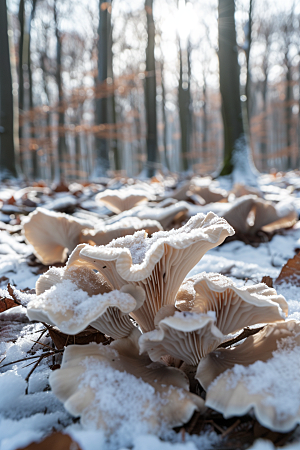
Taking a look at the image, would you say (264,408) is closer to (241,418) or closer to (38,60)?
(241,418)

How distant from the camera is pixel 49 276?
3.34 feet

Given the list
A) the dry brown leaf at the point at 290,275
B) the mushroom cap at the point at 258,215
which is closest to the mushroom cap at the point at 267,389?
the dry brown leaf at the point at 290,275

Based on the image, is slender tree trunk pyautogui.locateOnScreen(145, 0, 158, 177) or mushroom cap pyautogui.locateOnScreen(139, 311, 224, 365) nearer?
mushroom cap pyautogui.locateOnScreen(139, 311, 224, 365)

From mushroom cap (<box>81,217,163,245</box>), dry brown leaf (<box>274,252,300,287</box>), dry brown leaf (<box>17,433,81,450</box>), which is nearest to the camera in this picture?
dry brown leaf (<box>17,433,81,450</box>)

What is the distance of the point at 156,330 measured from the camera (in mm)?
804

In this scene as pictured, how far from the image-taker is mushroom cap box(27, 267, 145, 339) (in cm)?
78

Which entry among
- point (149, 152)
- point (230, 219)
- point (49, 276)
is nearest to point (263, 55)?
point (149, 152)

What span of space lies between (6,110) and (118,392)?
8.30 m

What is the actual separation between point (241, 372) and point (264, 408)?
0.11 metres

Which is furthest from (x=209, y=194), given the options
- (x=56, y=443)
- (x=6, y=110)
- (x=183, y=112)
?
(x=183, y=112)

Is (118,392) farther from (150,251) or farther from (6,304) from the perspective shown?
(6,304)

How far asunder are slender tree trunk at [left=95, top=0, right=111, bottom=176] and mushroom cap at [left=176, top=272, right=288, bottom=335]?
914 cm

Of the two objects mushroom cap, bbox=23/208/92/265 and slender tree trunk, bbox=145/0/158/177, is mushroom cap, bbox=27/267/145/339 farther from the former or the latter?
slender tree trunk, bbox=145/0/158/177

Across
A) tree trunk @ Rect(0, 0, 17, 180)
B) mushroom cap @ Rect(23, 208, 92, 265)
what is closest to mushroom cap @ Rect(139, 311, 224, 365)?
mushroom cap @ Rect(23, 208, 92, 265)
